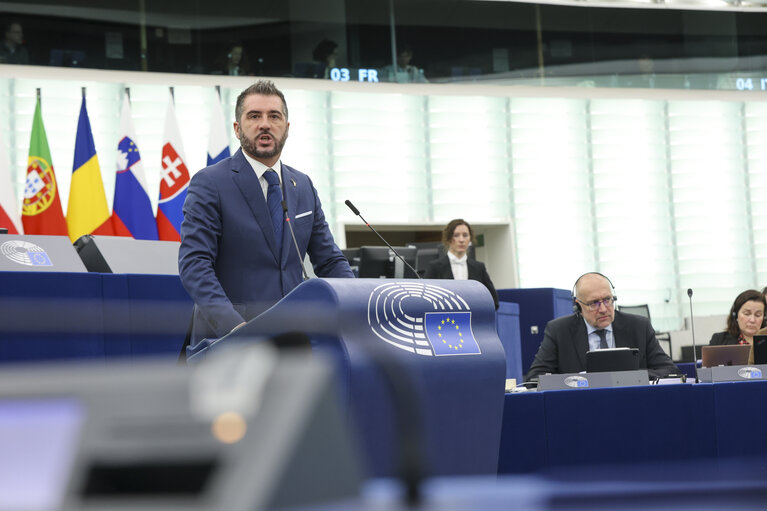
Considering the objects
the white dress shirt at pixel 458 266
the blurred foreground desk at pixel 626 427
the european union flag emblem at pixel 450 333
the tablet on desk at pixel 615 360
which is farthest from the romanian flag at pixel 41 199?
the european union flag emblem at pixel 450 333

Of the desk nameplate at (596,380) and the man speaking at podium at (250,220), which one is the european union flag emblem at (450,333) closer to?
the man speaking at podium at (250,220)

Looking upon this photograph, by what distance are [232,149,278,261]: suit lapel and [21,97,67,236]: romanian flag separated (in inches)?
226

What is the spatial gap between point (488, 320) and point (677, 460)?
141cm

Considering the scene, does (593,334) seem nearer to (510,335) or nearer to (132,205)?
(510,335)

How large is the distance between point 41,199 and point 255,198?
592cm

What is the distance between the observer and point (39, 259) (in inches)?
207

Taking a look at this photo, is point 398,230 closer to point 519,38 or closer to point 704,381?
point 519,38

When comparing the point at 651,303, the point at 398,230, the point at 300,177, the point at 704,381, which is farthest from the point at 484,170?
the point at 300,177

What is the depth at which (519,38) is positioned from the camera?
38.1 feet

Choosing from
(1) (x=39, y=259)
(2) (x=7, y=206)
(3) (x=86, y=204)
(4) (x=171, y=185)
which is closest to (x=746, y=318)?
(1) (x=39, y=259)

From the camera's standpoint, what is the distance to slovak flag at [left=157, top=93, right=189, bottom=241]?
800 centimetres

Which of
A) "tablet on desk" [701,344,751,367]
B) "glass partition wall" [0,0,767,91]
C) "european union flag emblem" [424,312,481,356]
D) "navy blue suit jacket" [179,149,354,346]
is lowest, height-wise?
"tablet on desk" [701,344,751,367]

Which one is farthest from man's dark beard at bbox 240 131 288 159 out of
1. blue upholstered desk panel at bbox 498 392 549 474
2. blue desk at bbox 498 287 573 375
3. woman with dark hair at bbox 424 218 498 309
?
blue desk at bbox 498 287 573 375

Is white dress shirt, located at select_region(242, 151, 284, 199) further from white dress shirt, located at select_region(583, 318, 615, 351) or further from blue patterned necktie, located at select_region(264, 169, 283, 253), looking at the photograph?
white dress shirt, located at select_region(583, 318, 615, 351)
